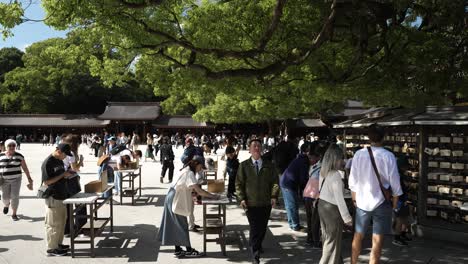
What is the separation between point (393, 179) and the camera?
15.8 feet

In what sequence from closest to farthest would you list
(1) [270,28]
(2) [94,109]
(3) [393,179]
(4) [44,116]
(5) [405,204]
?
(3) [393,179], (5) [405,204], (1) [270,28], (4) [44,116], (2) [94,109]

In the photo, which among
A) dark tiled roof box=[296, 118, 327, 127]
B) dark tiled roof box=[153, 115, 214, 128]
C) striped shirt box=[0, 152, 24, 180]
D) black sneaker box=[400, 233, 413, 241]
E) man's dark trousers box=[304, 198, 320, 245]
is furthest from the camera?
dark tiled roof box=[153, 115, 214, 128]

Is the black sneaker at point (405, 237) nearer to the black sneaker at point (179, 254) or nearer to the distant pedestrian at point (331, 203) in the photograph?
the distant pedestrian at point (331, 203)

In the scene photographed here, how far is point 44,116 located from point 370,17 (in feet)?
160

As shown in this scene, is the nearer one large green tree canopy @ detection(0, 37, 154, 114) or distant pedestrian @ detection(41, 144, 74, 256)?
distant pedestrian @ detection(41, 144, 74, 256)

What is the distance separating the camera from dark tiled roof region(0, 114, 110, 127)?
47969mm

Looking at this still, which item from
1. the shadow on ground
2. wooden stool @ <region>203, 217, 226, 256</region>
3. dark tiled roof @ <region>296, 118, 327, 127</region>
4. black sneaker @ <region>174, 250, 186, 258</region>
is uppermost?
dark tiled roof @ <region>296, 118, 327, 127</region>

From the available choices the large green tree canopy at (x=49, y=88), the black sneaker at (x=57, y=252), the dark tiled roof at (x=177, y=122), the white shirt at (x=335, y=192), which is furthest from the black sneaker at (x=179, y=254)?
the large green tree canopy at (x=49, y=88)

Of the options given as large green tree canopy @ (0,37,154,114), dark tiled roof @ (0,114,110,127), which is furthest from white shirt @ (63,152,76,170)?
large green tree canopy @ (0,37,154,114)

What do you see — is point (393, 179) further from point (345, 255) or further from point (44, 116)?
point (44, 116)

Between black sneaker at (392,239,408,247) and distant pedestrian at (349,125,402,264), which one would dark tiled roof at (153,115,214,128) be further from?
distant pedestrian at (349,125,402,264)

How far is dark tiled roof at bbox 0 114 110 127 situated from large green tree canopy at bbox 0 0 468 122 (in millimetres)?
39989

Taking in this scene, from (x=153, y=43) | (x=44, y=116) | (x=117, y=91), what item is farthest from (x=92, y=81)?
(x=153, y=43)

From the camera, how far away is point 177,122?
4897 cm
